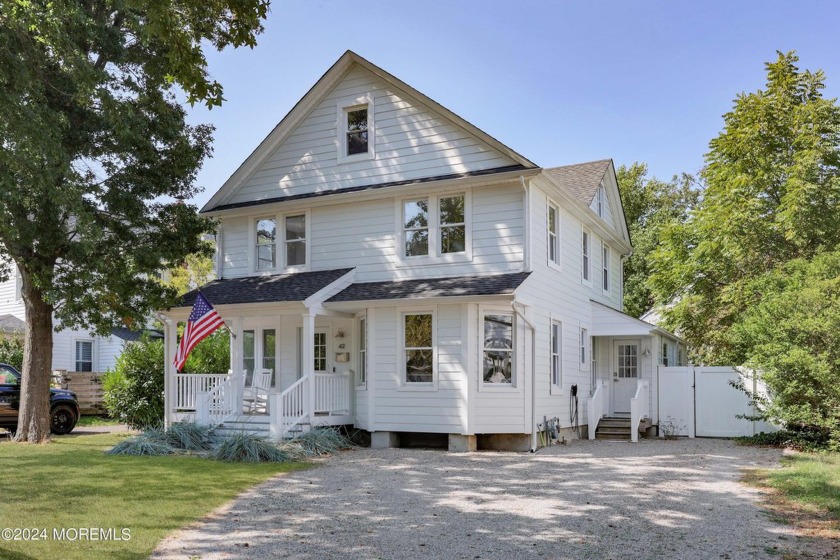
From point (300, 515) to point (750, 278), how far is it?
18.3 m

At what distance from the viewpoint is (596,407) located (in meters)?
19.1

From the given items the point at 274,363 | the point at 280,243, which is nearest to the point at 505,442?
the point at 274,363

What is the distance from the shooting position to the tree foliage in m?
20.6

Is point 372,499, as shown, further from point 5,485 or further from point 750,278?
point 750,278

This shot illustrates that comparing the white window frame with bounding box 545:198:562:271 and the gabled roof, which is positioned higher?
the gabled roof

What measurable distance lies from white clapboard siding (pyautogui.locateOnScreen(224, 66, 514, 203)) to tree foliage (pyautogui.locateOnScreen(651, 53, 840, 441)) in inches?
293

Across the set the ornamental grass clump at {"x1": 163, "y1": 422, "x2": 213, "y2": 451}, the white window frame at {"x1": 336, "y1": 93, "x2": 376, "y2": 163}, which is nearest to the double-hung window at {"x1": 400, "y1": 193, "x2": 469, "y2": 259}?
the white window frame at {"x1": 336, "y1": 93, "x2": 376, "y2": 163}

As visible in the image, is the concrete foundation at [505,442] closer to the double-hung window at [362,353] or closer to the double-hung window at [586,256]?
the double-hung window at [362,353]

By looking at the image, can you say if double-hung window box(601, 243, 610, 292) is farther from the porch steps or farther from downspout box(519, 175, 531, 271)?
downspout box(519, 175, 531, 271)

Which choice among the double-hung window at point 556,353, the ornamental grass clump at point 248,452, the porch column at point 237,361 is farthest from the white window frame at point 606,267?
the ornamental grass clump at point 248,452

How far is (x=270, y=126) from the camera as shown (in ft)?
60.0

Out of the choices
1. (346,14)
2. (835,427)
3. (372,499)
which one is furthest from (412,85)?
(835,427)

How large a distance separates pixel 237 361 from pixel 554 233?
784 centimetres

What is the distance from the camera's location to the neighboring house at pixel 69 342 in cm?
2741
